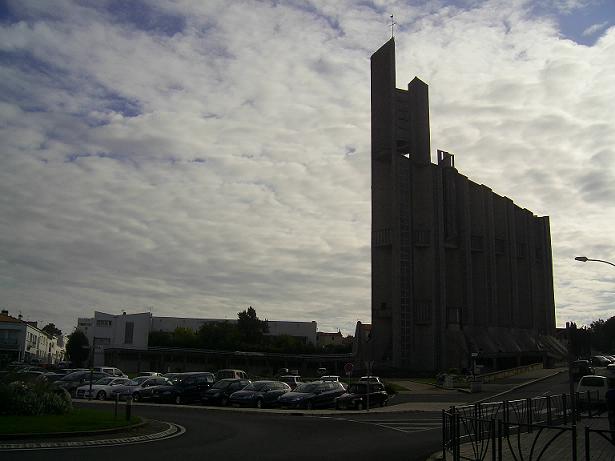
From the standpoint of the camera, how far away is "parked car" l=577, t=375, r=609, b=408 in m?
24.3

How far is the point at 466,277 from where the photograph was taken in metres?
86.2

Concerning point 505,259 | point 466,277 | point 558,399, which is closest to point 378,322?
point 466,277

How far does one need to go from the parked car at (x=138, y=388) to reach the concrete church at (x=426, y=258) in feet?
124

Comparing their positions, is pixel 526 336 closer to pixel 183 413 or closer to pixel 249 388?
pixel 249 388

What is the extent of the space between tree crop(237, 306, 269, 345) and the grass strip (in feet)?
265

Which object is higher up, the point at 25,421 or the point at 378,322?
the point at 378,322

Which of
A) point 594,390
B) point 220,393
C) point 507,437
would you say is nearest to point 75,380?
point 220,393

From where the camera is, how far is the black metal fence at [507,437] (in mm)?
10860

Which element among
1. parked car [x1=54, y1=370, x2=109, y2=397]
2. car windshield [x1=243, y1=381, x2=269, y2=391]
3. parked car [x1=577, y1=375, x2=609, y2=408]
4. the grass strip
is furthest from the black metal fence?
parked car [x1=54, y1=370, x2=109, y2=397]

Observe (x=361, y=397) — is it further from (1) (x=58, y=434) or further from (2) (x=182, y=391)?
(1) (x=58, y=434)

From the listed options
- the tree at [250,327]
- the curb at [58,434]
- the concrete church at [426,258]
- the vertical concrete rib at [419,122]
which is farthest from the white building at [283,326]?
the curb at [58,434]

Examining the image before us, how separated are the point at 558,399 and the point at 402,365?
185 feet

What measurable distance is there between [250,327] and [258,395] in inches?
2980

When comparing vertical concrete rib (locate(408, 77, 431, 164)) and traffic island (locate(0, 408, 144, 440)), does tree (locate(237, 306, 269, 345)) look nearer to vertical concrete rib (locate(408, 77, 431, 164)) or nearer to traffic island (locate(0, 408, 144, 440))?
vertical concrete rib (locate(408, 77, 431, 164))
